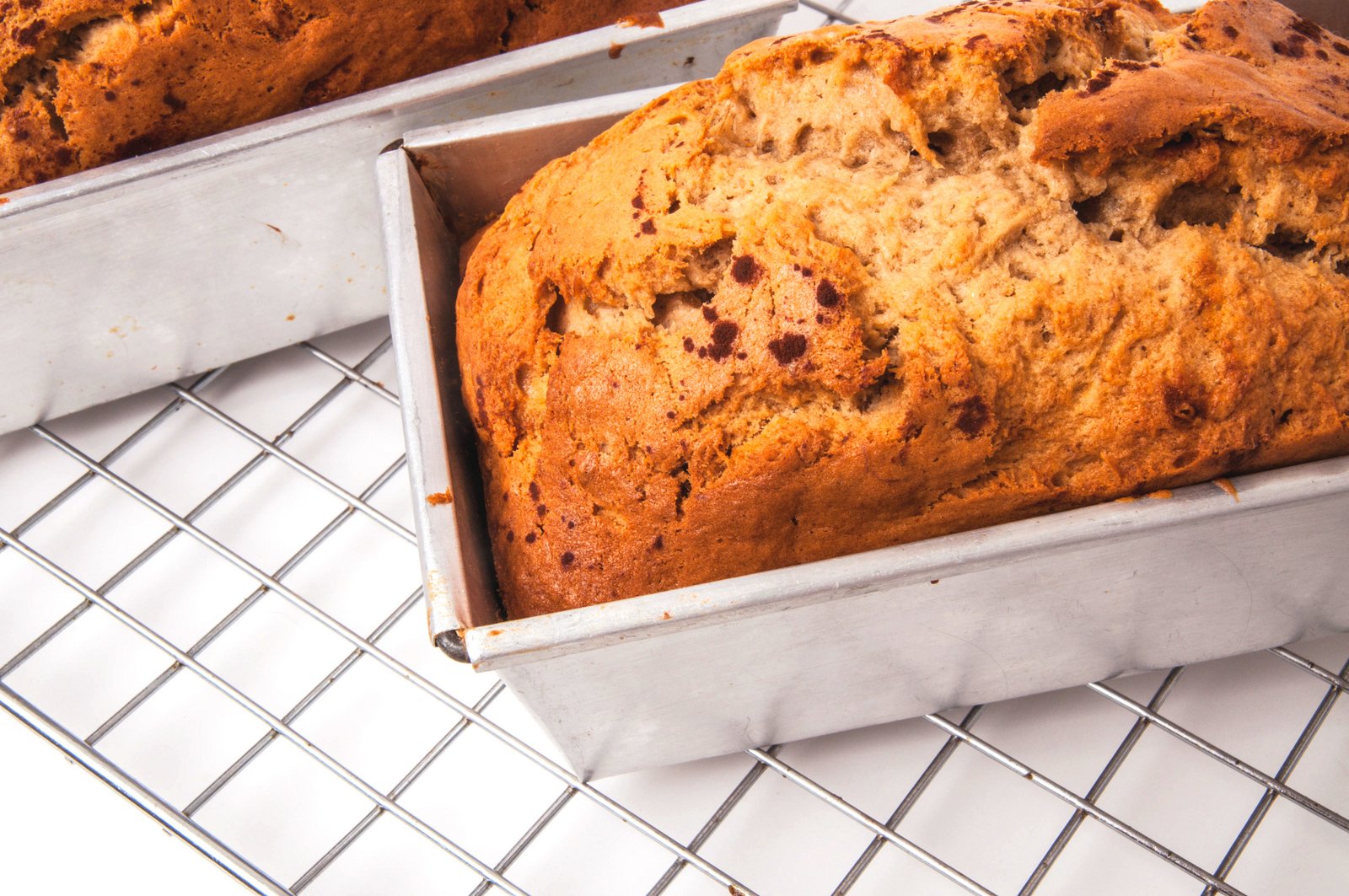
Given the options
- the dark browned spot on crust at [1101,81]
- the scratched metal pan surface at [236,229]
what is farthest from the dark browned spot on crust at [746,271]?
the scratched metal pan surface at [236,229]

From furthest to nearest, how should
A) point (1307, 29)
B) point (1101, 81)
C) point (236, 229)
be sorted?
point (236, 229), point (1307, 29), point (1101, 81)

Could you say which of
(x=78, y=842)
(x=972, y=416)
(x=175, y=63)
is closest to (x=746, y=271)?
(x=972, y=416)

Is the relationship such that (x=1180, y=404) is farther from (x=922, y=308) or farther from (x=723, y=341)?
(x=723, y=341)

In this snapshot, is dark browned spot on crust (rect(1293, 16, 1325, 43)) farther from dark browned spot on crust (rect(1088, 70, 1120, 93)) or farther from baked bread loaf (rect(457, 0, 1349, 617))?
dark browned spot on crust (rect(1088, 70, 1120, 93))

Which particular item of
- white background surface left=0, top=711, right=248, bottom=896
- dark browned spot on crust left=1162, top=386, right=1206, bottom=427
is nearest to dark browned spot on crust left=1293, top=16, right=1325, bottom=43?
dark browned spot on crust left=1162, top=386, right=1206, bottom=427

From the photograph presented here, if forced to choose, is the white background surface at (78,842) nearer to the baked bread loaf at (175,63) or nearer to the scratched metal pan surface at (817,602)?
the scratched metal pan surface at (817,602)

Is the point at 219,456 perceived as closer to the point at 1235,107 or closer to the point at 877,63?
the point at 877,63
